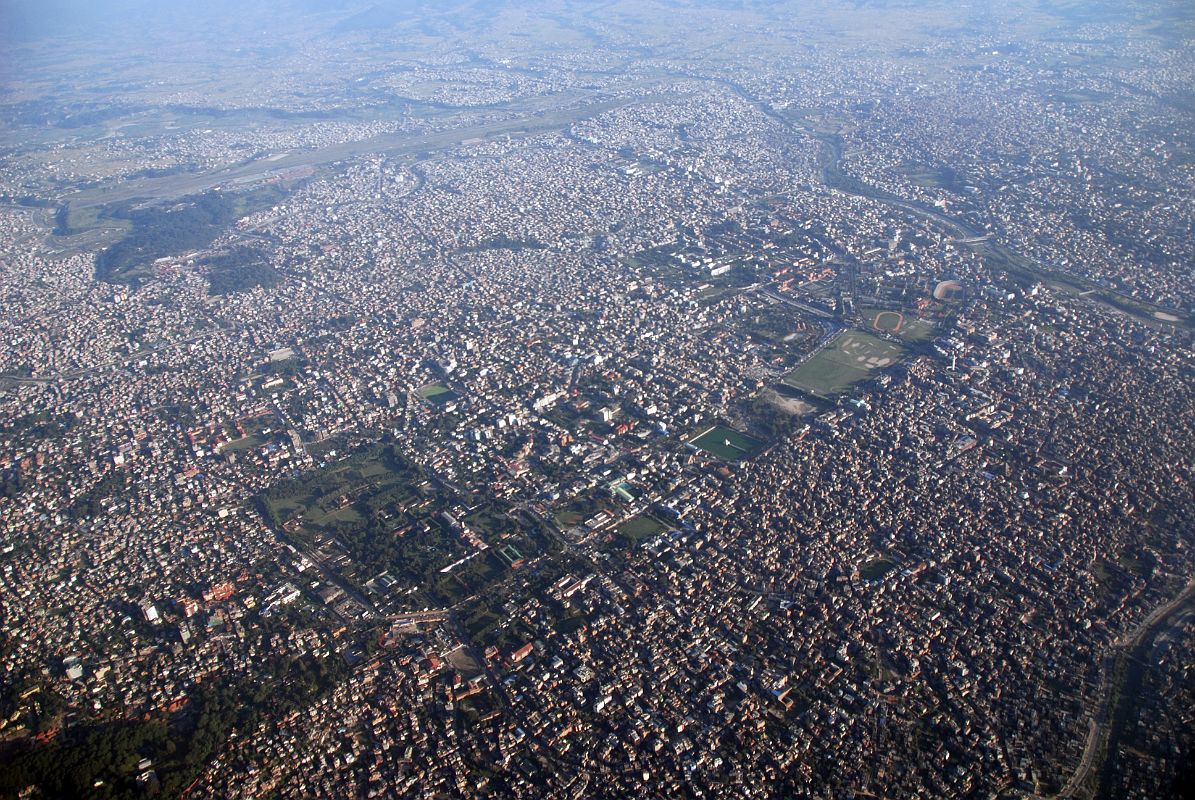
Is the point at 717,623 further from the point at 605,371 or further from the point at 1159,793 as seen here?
the point at 605,371

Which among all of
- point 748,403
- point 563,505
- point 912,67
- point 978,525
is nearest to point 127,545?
point 563,505

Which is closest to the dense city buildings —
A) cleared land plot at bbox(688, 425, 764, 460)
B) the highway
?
the highway

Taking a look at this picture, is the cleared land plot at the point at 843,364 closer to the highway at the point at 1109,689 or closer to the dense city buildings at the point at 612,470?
the dense city buildings at the point at 612,470

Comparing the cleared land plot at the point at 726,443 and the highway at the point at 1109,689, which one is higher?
the highway at the point at 1109,689

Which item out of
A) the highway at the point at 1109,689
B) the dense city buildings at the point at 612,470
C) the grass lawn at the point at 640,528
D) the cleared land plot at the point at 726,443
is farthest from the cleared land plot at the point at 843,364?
the highway at the point at 1109,689

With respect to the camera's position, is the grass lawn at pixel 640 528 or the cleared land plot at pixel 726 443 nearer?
the grass lawn at pixel 640 528

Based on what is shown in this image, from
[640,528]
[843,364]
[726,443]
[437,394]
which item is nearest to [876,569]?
[640,528]

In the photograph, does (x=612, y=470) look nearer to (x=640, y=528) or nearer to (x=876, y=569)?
(x=640, y=528)

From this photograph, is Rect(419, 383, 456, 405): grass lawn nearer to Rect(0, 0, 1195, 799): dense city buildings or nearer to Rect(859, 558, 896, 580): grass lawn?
Rect(0, 0, 1195, 799): dense city buildings
